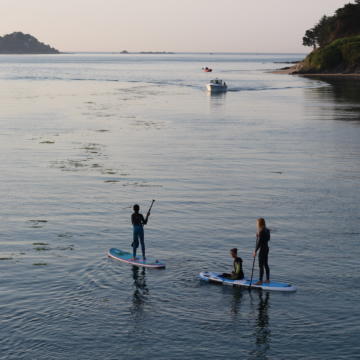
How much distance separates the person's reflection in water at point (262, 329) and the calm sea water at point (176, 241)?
0.06 meters

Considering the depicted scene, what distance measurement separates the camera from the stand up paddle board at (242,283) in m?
23.4

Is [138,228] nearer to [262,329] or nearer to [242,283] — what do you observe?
[242,283]

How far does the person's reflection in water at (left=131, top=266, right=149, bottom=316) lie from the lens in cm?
2183

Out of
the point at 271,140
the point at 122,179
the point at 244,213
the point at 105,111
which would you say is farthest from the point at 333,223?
the point at 105,111

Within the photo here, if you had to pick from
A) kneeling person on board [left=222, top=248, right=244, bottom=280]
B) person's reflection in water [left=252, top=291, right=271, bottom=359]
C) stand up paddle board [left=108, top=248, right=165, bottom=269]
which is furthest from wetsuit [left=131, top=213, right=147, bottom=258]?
person's reflection in water [left=252, top=291, right=271, bottom=359]

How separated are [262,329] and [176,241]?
9758 mm

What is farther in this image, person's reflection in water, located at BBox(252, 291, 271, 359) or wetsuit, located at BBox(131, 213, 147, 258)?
wetsuit, located at BBox(131, 213, 147, 258)

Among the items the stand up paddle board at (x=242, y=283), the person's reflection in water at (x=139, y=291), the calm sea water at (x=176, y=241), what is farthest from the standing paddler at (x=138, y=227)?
the stand up paddle board at (x=242, y=283)

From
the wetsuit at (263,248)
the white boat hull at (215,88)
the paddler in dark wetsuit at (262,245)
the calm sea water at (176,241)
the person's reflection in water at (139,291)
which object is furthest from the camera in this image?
the white boat hull at (215,88)

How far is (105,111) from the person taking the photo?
93.1 metres

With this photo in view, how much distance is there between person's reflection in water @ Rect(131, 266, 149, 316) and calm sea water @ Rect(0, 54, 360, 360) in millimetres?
95

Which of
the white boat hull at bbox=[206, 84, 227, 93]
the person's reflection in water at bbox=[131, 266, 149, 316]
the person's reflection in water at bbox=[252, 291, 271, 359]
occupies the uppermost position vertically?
the white boat hull at bbox=[206, 84, 227, 93]

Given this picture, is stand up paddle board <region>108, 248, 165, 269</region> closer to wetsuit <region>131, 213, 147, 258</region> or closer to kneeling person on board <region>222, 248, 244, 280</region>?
wetsuit <region>131, 213, 147, 258</region>

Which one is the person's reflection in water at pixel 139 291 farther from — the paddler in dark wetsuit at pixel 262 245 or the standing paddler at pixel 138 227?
the paddler in dark wetsuit at pixel 262 245
